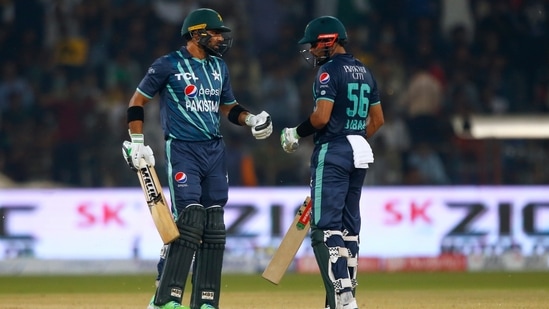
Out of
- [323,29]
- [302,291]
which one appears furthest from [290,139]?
[302,291]

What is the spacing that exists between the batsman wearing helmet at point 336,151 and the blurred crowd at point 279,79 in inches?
216

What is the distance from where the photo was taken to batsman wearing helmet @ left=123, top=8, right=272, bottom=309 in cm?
699

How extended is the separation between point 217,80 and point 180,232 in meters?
0.97

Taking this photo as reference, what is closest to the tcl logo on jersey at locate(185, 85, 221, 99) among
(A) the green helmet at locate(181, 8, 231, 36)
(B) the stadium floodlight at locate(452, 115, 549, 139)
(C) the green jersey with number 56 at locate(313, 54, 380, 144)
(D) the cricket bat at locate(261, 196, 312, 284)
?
(A) the green helmet at locate(181, 8, 231, 36)

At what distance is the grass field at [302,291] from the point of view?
28.8 ft

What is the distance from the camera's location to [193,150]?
281 inches

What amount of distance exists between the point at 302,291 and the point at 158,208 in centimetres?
345

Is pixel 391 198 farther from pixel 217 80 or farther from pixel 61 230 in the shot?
pixel 217 80

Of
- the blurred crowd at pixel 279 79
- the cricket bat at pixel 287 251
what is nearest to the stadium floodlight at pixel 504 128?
the blurred crowd at pixel 279 79

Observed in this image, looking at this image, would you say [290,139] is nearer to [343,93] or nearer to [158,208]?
[343,93]

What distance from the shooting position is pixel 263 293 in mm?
10000

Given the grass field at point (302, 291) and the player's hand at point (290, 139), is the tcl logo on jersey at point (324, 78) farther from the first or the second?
the grass field at point (302, 291)

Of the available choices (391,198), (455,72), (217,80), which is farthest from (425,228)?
(217,80)

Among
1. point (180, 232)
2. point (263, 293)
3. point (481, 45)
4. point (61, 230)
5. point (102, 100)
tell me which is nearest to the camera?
point (180, 232)
